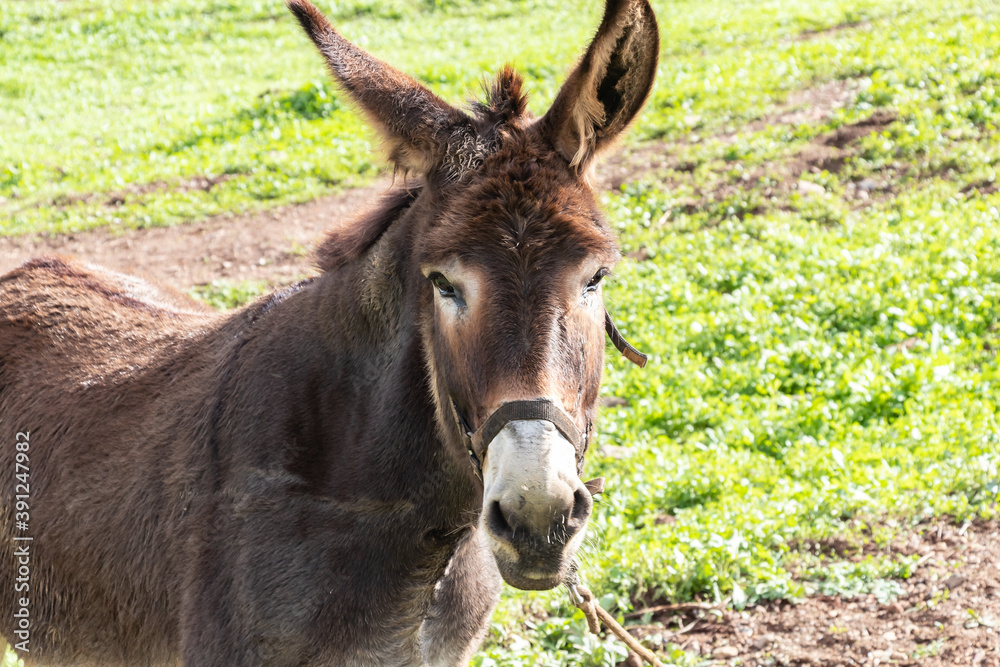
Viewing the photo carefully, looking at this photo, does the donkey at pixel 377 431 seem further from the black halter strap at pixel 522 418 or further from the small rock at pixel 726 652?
the small rock at pixel 726 652

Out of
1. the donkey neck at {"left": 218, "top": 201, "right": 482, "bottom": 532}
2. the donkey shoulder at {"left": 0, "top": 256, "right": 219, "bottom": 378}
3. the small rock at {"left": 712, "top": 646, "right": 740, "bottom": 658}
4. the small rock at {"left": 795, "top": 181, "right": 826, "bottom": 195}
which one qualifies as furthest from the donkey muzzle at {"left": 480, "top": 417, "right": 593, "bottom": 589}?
the small rock at {"left": 795, "top": 181, "right": 826, "bottom": 195}

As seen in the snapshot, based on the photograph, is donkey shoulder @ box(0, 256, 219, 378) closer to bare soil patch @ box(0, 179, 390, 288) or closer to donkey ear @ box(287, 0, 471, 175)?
donkey ear @ box(287, 0, 471, 175)

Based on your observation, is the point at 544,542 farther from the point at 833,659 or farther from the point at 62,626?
the point at 833,659

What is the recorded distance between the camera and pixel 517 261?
2379mm

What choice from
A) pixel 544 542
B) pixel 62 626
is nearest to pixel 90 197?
pixel 62 626

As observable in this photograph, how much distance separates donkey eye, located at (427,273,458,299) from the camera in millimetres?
2477

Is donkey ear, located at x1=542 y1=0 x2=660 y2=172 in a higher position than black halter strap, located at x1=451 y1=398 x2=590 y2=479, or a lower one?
higher

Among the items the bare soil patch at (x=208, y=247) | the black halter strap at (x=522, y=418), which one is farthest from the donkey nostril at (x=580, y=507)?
the bare soil patch at (x=208, y=247)

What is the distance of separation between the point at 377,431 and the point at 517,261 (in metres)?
0.72

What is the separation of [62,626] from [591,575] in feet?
A: 8.18

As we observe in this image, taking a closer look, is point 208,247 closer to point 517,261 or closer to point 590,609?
point 590,609

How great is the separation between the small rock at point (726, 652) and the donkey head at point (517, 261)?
2091 mm

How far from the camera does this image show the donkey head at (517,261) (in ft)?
7.23

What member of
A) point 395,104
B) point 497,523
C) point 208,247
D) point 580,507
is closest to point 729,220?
point 208,247
